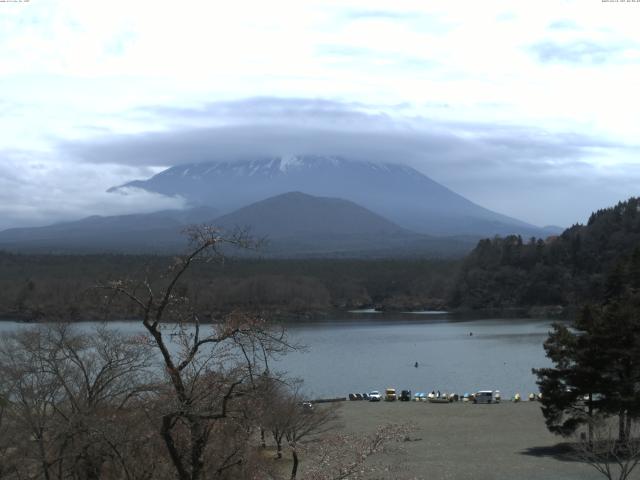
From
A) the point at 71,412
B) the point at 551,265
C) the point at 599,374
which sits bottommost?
the point at 599,374

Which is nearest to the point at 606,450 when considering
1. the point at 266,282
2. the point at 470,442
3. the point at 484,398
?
the point at 470,442

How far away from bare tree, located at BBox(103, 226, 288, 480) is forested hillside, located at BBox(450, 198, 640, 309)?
75313 millimetres

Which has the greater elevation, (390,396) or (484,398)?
(484,398)

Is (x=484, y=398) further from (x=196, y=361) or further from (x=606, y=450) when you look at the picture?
(x=196, y=361)

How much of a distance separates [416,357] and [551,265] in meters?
45.8

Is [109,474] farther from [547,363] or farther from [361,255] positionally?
[361,255]

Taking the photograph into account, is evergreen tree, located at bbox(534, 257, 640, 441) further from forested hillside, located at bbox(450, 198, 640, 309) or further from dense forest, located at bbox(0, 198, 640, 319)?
forested hillside, located at bbox(450, 198, 640, 309)

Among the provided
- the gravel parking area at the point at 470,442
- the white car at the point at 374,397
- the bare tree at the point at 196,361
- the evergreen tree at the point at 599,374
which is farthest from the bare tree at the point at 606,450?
the white car at the point at 374,397

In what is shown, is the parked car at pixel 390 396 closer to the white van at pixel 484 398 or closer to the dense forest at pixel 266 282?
the white van at pixel 484 398

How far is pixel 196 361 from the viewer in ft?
22.7

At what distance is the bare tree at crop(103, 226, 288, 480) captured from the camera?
601cm

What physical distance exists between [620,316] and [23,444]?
12.3m

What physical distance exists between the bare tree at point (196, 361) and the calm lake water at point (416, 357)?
50.7ft

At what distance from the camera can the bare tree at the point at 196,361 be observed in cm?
601
